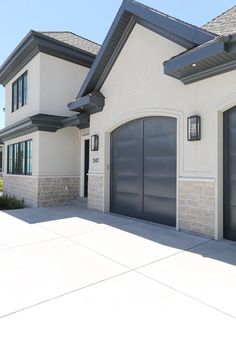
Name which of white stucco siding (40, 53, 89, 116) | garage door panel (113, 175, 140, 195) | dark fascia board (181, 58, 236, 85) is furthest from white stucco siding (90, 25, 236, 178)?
white stucco siding (40, 53, 89, 116)

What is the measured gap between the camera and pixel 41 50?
458 inches

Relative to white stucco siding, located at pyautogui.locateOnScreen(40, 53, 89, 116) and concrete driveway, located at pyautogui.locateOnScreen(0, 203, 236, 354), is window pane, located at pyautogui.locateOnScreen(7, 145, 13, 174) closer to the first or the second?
white stucco siding, located at pyautogui.locateOnScreen(40, 53, 89, 116)

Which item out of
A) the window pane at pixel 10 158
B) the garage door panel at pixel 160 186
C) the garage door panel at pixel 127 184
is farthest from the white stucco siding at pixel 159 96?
the window pane at pixel 10 158

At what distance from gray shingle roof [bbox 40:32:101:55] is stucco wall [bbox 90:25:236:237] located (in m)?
4.62

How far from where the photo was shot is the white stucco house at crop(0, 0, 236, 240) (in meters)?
6.30

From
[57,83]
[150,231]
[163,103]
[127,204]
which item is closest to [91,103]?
[163,103]

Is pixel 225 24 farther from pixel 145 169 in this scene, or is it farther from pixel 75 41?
pixel 75 41

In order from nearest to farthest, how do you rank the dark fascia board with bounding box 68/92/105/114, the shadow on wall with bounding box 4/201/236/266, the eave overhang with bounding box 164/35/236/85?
the shadow on wall with bounding box 4/201/236/266, the eave overhang with bounding box 164/35/236/85, the dark fascia board with bounding box 68/92/105/114

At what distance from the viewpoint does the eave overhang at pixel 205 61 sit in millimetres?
5516

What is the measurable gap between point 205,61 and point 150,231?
14.0 feet

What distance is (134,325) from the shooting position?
9.43 feet

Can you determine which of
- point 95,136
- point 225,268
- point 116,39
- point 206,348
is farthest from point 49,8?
point 206,348

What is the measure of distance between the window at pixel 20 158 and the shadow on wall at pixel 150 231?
3210mm

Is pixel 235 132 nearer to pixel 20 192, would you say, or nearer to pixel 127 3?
pixel 127 3
